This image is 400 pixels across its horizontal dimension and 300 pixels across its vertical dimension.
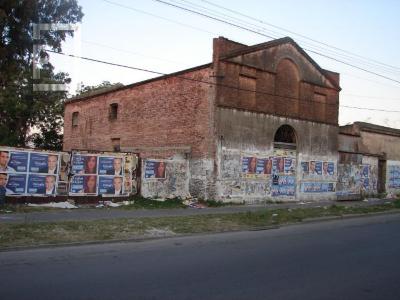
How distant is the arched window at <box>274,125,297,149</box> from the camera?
84.0ft

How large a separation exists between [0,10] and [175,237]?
8.57 m

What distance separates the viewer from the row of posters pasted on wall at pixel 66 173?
58.1 feet

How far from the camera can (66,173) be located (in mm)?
19141

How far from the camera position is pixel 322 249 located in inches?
428

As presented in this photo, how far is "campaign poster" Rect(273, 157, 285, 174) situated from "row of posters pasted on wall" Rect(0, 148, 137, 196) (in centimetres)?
800

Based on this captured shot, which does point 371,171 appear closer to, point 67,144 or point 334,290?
point 67,144

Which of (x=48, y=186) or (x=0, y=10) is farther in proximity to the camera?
(x=48, y=186)

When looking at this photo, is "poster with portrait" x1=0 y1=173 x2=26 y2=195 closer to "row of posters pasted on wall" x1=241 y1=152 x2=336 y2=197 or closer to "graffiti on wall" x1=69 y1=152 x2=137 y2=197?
"graffiti on wall" x1=69 y1=152 x2=137 y2=197

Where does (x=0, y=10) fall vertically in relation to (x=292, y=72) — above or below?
below

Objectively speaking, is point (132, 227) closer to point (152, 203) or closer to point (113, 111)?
point (152, 203)

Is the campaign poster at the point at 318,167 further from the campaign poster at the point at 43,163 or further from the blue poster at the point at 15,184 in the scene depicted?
the blue poster at the point at 15,184

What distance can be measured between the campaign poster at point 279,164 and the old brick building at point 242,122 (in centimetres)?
9

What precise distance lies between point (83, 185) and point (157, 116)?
7432 mm

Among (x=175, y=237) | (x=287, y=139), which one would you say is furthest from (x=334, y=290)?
(x=287, y=139)
